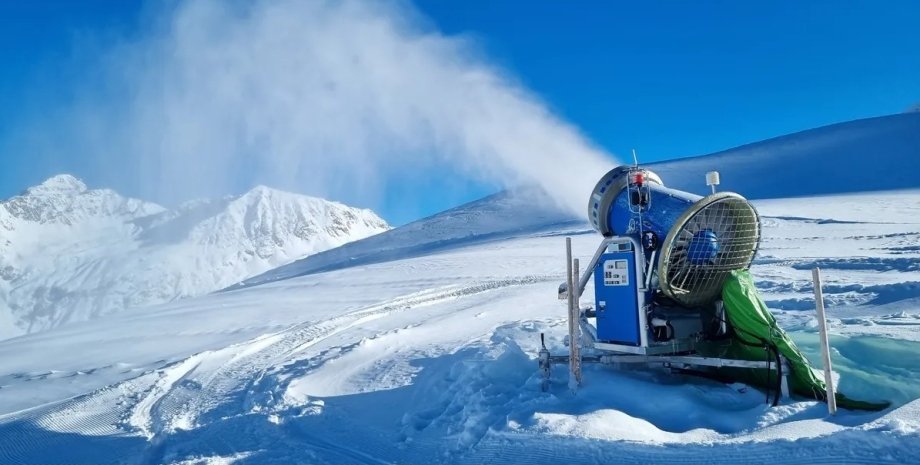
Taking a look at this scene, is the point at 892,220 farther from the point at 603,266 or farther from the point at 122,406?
the point at 122,406

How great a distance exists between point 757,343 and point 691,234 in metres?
1.41

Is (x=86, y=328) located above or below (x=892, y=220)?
below

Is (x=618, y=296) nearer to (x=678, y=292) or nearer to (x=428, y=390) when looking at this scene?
(x=678, y=292)

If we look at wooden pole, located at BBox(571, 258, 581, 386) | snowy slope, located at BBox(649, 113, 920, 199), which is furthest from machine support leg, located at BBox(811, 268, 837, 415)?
snowy slope, located at BBox(649, 113, 920, 199)

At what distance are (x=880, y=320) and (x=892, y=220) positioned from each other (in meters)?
20.6

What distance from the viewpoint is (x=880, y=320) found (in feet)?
33.3

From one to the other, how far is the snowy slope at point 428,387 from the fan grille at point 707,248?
3.79ft

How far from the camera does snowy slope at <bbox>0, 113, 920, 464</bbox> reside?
551 cm

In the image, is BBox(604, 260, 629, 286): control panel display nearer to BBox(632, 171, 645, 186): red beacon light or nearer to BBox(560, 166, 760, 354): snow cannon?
BBox(560, 166, 760, 354): snow cannon

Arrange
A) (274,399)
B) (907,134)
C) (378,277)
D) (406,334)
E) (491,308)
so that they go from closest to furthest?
1. (274,399)
2. (406,334)
3. (491,308)
4. (378,277)
5. (907,134)

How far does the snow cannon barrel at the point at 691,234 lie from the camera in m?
7.06

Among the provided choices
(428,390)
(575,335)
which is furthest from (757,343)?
(428,390)

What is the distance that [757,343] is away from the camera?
22.0 feet

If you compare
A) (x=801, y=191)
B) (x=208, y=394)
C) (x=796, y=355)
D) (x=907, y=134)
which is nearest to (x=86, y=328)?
(x=208, y=394)
